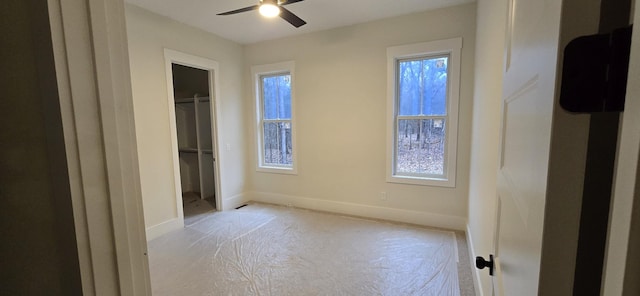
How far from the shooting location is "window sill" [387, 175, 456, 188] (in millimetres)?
3168

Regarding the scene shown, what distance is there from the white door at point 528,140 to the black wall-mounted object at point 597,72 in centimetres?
5

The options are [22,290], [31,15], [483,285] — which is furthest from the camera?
[483,285]

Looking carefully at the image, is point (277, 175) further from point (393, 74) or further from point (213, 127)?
point (393, 74)

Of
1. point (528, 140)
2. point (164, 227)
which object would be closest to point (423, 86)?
point (528, 140)

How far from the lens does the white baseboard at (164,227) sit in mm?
3080

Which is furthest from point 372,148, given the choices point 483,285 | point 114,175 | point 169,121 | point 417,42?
point 114,175

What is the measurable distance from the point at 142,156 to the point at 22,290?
2.63 metres

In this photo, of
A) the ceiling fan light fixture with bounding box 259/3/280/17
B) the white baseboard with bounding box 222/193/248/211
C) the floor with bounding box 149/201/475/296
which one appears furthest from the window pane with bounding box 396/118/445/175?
the white baseboard with bounding box 222/193/248/211

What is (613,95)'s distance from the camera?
0.30m

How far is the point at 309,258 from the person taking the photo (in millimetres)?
2598

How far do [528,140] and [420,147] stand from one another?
118 inches

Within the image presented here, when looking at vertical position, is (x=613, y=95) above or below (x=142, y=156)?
above

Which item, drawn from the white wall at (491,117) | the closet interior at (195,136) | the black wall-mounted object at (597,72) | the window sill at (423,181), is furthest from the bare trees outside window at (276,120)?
the black wall-mounted object at (597,72)

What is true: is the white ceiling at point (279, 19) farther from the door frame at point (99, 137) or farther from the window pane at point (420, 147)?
the door frame at point (99, 137)
